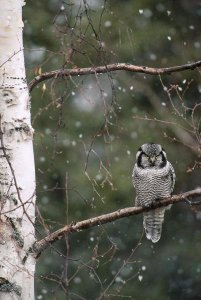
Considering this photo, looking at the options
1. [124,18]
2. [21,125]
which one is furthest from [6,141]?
[124,18]

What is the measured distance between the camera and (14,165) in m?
5.40

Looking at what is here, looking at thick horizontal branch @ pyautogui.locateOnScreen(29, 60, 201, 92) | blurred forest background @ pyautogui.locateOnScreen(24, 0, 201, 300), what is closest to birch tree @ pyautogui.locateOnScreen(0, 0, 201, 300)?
thick horizontal branch @ pyautogui.locateOnScreen(29, 60, 201, 92)

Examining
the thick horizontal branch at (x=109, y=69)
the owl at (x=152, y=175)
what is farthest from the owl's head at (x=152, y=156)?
the thick horizontal branch at (x=109, y=69)

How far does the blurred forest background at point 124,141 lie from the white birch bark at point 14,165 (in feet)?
18.6

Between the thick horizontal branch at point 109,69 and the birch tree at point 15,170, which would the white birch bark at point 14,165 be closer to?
the birch tree at point 15,170

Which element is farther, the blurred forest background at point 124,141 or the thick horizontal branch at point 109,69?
the blurred forest background at point 124,141

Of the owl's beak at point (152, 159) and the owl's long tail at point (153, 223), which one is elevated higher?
the owl's beak at point (152, 159)

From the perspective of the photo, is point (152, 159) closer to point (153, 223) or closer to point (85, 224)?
point (153, 223)

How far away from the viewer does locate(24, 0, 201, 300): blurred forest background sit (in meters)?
11.9

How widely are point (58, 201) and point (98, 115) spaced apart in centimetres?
125

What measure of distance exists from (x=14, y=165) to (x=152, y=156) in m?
2.46

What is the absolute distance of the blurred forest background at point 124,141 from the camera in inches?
469

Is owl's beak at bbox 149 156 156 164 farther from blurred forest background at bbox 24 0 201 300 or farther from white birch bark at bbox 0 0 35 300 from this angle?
blurred forest background at bbox 24 0 201 300

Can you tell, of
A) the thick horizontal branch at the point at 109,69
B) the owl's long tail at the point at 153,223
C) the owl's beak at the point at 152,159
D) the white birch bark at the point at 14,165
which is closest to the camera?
the white birch bark at the point at 14,165
